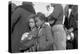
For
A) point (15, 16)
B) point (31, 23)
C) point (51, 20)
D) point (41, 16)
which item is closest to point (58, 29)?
point (51, 20)

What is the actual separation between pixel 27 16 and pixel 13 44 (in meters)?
0.99

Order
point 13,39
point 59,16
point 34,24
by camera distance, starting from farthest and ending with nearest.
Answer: point 59,16 → point 34,24 → point 13,39

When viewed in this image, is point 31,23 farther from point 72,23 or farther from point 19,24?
point 72,23

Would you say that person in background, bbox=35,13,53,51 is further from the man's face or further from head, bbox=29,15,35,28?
head, bbox=29,15,35,28

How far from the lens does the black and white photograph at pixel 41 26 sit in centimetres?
497

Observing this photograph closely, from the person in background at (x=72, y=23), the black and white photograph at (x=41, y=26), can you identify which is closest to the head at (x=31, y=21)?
the black and white photograph at (x=41, y=26)

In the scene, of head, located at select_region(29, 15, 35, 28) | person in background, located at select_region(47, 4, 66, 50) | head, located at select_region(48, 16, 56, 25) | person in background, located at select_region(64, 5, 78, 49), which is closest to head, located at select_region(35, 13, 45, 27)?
head, located at select_region(29, 15, 35, 28)

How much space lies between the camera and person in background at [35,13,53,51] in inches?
209

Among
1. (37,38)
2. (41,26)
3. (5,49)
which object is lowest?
(5,49)

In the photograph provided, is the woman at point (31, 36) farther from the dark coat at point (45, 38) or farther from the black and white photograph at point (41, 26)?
the dark coat at point (45, 38)

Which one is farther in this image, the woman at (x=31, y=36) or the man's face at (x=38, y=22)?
the man's face at (x=38, y=22)

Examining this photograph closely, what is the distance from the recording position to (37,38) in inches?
208

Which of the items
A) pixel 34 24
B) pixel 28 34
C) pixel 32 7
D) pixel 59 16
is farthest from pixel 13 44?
pixel 59 16

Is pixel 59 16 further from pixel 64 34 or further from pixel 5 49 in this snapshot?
pixel 5 49
